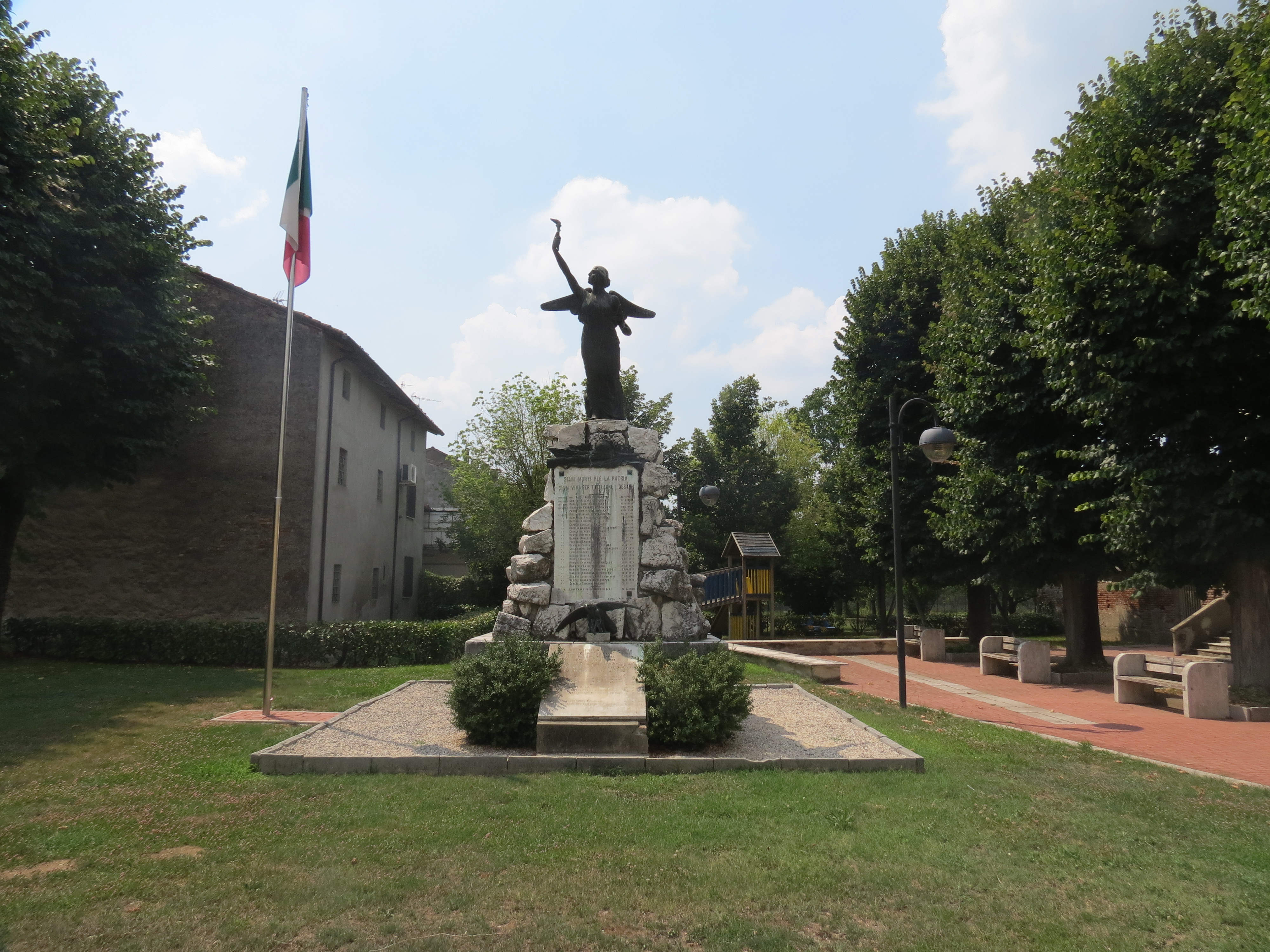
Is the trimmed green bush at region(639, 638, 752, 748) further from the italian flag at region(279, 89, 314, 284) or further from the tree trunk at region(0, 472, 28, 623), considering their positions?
the tree trunk at region(0, 472, 28, 623)

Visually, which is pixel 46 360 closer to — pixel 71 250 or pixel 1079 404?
pixel 71 250

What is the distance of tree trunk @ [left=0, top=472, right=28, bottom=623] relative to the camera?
16297 millimetres

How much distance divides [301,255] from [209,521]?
40.0 feet

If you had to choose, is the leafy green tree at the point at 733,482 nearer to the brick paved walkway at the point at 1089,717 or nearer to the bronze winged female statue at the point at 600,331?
the brick paved walkway at the point at 1089,717

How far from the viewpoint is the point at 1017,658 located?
16656 millimetres

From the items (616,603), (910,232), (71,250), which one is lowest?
(616,603)

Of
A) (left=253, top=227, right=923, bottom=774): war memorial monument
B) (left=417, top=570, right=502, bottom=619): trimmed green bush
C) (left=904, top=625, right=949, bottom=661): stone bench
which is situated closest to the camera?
(left=253, top=227, right=923, bottom=774): war memorial monument

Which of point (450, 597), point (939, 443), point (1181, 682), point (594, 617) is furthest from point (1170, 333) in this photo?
point (450, 597)

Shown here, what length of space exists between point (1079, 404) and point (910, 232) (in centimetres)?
1252

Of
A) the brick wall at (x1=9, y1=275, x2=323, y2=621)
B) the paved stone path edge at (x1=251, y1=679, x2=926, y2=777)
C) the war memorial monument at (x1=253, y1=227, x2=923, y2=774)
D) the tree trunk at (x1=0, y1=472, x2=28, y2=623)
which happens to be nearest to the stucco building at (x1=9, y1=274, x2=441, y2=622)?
the brick wall at (x1=9, y1=275, x2=323, y2=621)

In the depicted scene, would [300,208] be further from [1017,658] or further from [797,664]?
[1017,658]

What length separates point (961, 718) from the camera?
10945 millimetres

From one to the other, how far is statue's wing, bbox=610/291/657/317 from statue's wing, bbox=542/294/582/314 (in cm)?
7

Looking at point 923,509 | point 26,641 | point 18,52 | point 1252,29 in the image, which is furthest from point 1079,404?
point 26,641
